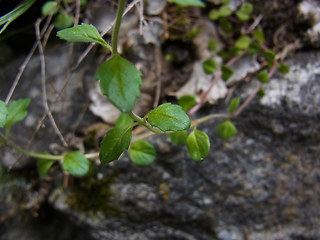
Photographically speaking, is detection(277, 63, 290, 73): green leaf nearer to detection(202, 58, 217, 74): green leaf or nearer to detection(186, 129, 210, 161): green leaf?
detection(202, 58, 217, 74): green leaf

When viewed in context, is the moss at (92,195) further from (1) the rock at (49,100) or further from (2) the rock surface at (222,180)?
(1) the rock at (49,100)

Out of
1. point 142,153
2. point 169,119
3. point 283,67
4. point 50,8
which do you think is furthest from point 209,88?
point 50,8

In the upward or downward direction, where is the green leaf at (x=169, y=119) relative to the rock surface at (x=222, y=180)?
upward

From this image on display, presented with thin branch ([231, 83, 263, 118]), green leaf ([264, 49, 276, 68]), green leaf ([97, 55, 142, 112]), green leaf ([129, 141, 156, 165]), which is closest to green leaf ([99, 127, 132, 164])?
green leaf ([97, 55, 142, 112])

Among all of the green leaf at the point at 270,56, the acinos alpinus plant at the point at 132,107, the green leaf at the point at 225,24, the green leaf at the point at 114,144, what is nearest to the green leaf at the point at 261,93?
the acinos alpinus plant at the point at 132,107

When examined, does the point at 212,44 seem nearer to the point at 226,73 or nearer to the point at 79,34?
the point at 226,73
